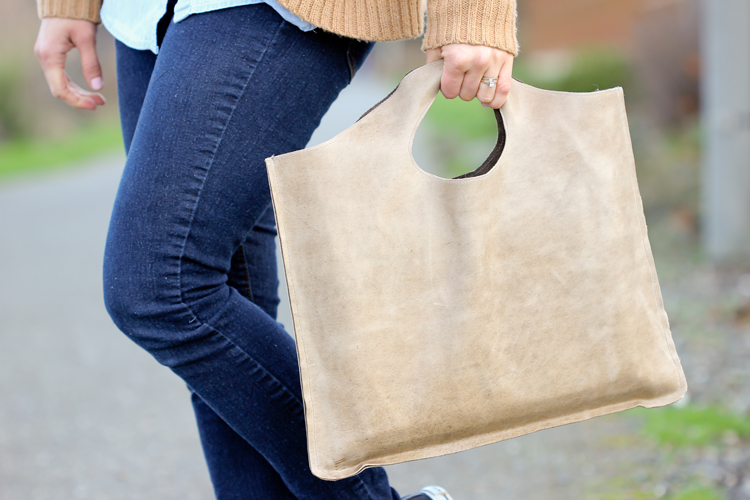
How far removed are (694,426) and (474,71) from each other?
5.07 feet

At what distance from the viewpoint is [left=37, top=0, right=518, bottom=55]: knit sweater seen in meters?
1.01

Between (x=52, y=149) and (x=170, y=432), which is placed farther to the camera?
(x=52, y=149)

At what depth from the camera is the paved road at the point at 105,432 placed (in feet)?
6.62

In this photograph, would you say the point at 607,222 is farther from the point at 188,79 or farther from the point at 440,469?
the point at 440,469

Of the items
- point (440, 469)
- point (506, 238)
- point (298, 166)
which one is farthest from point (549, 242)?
point (440, 469)

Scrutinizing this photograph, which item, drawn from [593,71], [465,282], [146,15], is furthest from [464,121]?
[465,282]

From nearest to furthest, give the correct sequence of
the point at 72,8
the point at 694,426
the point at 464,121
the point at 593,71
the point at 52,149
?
the point at 72,8
the point at 694,426
the point at 593,71
the point at 464,121
the point at 52,149

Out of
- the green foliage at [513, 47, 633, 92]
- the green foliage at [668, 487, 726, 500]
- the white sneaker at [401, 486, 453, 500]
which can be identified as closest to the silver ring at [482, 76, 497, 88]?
the white sneaker at [401, 486, 453, 500]

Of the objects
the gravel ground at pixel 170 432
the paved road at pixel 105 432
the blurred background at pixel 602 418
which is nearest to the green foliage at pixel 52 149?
the blurred background at pixel 602 418

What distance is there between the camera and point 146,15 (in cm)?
116

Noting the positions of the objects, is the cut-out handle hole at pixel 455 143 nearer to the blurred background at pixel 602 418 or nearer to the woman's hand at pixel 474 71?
the blurred background at pixel 602 418

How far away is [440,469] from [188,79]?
1.45 metres

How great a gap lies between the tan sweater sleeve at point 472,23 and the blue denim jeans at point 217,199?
161 millimetres

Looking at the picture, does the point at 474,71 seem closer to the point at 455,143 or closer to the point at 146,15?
the point at 146,15
